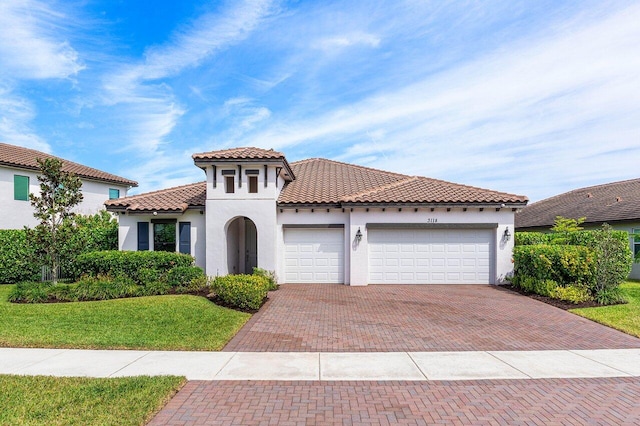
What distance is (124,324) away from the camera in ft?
28.1

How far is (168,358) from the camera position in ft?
21.3

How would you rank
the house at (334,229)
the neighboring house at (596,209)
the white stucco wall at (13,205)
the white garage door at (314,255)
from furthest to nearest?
the white stucco wall at (13,205) → the neighboring house at (596,209) → the white garage door at (314,255) → the house at (334,229)

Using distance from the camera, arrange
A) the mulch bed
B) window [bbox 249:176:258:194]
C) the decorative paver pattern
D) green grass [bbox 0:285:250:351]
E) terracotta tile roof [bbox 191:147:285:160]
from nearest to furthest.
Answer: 1. the decorative paver pattern
2. green grass [bbox 0:285:250:351]
3. the mulch bed
4. terracotta tile roof [bbox 191:147:285:160]
5. window [bbox 249:176:258:194]

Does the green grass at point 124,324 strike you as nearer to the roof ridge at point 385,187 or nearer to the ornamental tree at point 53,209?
the ornamental tree at point 53,209

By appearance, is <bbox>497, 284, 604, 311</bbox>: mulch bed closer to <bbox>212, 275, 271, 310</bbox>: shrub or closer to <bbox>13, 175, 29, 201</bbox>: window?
<bbox>212, 275, 271, 310</bbox>: shrub

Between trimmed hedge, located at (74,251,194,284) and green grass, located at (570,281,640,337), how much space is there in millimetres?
13687

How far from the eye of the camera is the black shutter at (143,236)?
51.3ft

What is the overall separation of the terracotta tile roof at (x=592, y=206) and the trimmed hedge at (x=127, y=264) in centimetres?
2296

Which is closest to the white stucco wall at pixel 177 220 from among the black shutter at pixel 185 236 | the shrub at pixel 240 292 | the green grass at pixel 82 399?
the black shutter at pixel 185 236

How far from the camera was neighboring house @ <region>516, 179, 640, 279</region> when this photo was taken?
733 inches

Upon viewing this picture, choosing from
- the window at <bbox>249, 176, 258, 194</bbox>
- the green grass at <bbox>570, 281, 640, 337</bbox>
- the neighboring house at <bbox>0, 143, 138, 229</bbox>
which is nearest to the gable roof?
the window at <bbox>249, 176, 258, 194</bbox>

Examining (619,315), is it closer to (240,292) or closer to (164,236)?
(240,292)

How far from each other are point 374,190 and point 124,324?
1130cm

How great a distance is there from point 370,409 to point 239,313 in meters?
6.00
